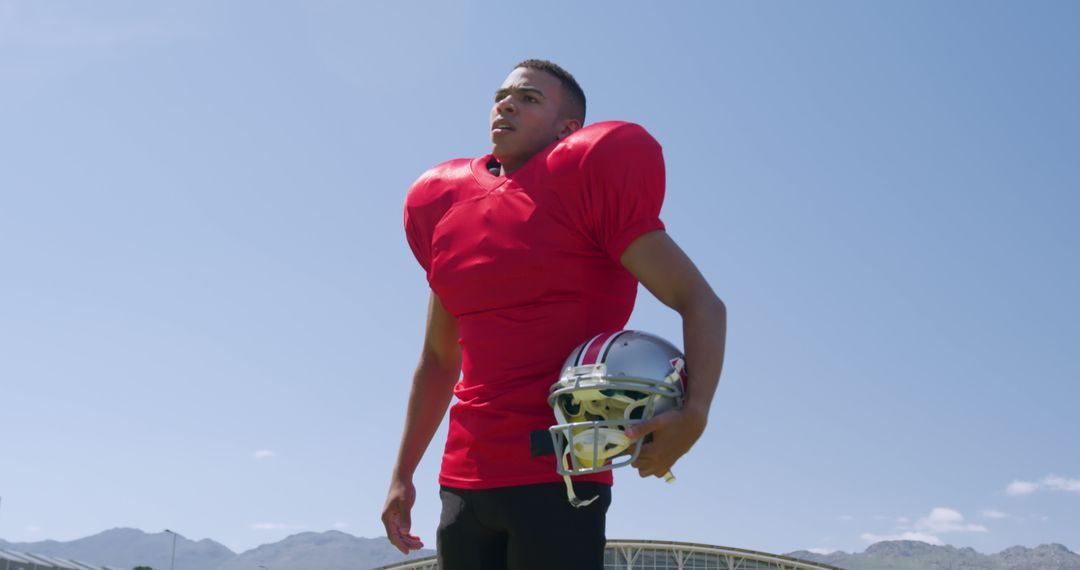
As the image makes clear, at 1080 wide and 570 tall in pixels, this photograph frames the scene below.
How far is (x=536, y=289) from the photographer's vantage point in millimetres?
3805

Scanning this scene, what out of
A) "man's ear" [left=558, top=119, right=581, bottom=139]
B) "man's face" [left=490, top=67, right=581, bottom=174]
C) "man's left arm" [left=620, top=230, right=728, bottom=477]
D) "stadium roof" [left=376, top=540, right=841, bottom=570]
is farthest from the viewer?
"stadium roof" [left=376, top=540, right=841, bottom=570]

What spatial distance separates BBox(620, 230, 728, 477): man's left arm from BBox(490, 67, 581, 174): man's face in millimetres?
719

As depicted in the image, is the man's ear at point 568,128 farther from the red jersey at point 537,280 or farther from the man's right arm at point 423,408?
the man's right arm at point 423,408

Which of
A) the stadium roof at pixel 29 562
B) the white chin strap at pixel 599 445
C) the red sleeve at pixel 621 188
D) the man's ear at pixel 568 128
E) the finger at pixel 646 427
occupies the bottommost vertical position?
the stadium roof at pixel 29 562

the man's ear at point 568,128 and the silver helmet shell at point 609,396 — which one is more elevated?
the man's ear at point 568,128

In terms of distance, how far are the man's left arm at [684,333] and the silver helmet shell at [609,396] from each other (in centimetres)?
5

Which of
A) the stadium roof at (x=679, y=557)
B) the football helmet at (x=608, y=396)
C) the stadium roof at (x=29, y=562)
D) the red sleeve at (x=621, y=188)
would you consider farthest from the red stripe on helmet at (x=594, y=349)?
the stadium roof at (x=679, y=557)

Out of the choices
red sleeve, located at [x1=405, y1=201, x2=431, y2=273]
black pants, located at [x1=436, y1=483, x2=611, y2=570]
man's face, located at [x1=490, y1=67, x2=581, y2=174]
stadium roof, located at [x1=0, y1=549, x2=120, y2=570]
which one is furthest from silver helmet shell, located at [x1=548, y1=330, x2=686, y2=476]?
stadium roof, located at [x1=0, y1=549, x2=120, y2=570]

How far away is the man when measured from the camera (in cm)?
359

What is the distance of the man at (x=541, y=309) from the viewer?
11.8 feet

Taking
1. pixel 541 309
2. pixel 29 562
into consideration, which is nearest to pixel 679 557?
pixel 29 562

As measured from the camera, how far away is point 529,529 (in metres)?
3.59

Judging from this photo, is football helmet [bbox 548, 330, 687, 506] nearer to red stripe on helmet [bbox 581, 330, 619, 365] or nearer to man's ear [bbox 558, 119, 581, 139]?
red stripe on helmet [bbox 581, 330, 619, 365]

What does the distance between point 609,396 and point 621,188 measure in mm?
810
